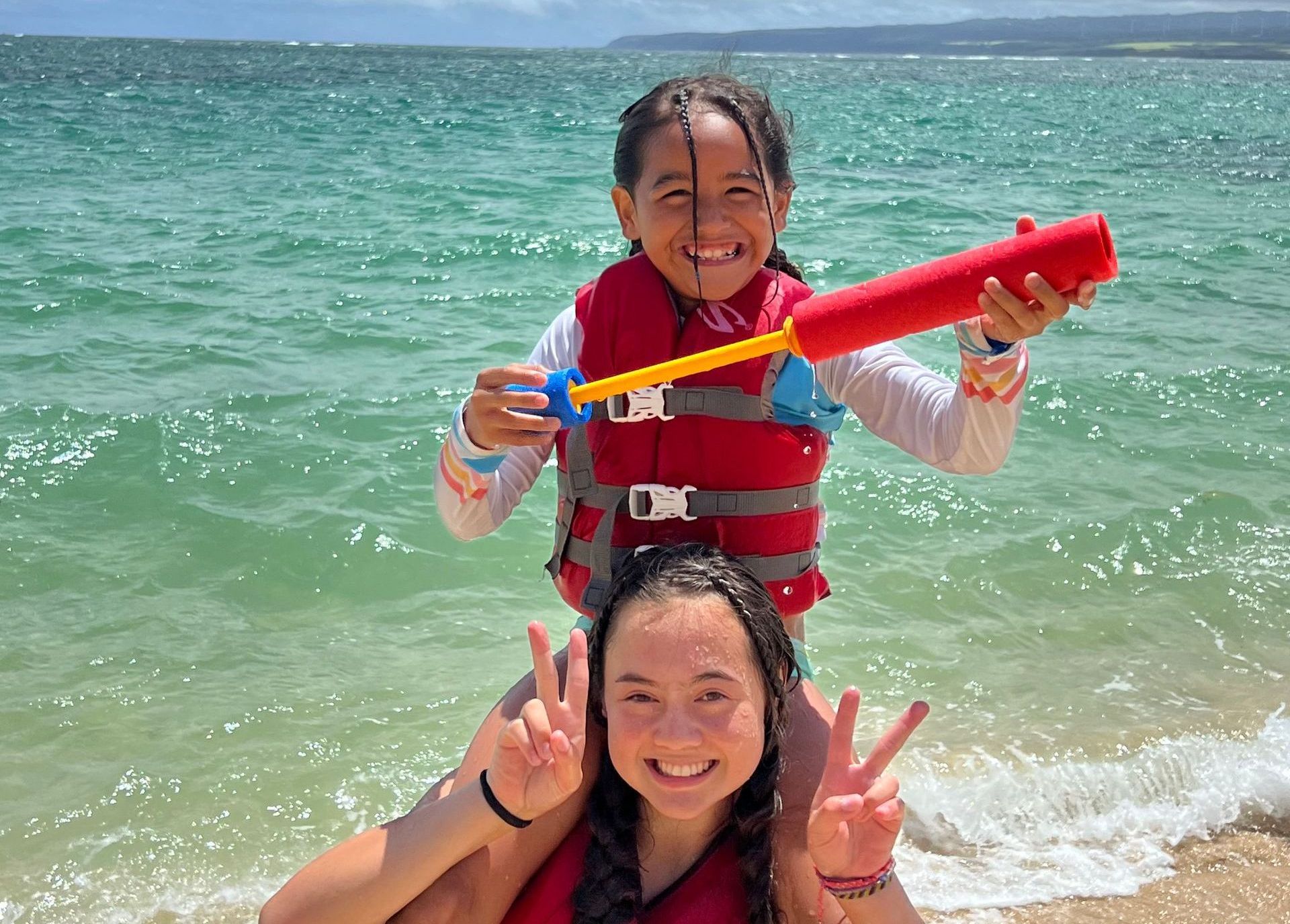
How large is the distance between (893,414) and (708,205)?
0.57m

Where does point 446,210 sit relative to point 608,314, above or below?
below

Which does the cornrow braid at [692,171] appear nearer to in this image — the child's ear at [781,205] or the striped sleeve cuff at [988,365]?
the child's ear at [781,205]

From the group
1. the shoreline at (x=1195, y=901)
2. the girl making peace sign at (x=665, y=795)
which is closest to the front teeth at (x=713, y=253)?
the girl making peace sign at (x=665, y=795)

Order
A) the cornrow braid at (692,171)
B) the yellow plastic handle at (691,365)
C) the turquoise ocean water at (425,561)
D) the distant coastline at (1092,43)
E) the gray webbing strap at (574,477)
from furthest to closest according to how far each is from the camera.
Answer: the distant coastline at (1092,43) < the turquoise ocean water at (425,561) < the gray webbing strap at (574,477) < the cornrow braid at (692,171) < the yellow plastic handle at (691,365)

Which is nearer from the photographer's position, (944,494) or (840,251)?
(944,494)

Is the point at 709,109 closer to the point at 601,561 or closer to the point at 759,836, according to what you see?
the point at 601,561

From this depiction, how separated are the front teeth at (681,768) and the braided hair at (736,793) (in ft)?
0.58

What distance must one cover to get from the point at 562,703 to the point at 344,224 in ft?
34.3

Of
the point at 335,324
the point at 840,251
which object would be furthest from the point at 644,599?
the point at 840,251

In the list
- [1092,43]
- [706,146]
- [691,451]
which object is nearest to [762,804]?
[691,451]

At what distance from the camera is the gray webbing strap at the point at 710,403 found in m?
2.68

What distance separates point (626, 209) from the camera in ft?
9.04

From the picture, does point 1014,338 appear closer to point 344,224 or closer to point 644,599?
point 644,599

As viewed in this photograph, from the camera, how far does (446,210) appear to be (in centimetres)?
1290
